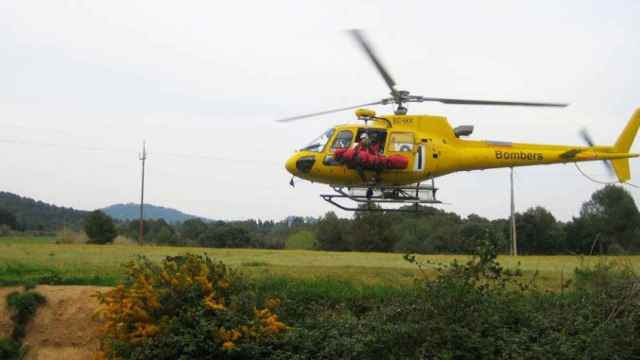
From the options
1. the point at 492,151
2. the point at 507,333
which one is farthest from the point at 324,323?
the point at 492,151

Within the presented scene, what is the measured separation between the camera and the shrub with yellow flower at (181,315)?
595 inches

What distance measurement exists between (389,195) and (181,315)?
17.5 ft

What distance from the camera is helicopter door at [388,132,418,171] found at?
56.4ft

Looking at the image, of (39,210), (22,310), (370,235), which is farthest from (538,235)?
(39,210)

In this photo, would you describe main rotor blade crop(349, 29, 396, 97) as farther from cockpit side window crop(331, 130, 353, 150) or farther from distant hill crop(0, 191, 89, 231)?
distant hill crop(0, 191, 89, 231)

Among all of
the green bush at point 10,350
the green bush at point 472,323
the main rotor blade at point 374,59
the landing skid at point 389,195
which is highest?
the main rotor blade at point 374,59

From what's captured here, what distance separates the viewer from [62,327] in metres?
17.5

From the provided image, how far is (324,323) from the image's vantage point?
16.0 meters

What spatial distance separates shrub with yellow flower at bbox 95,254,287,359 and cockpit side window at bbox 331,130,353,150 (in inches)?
149

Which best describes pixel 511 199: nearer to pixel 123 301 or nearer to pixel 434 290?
pixel 434 290

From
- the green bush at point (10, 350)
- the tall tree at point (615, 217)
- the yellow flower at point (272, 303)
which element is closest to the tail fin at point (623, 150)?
the yellow flower at point (272, 303)

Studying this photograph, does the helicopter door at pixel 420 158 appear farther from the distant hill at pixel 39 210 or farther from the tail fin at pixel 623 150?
the distant hill at pixel 39 210

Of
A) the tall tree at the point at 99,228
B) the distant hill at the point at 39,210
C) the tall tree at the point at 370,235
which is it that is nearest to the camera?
the tall tree at the point at 99,228

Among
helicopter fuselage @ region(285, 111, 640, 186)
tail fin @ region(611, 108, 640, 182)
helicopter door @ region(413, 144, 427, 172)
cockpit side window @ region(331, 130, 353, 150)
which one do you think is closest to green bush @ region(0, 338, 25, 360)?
helicopter fuselage @ region(285, 111, 640, 186)
